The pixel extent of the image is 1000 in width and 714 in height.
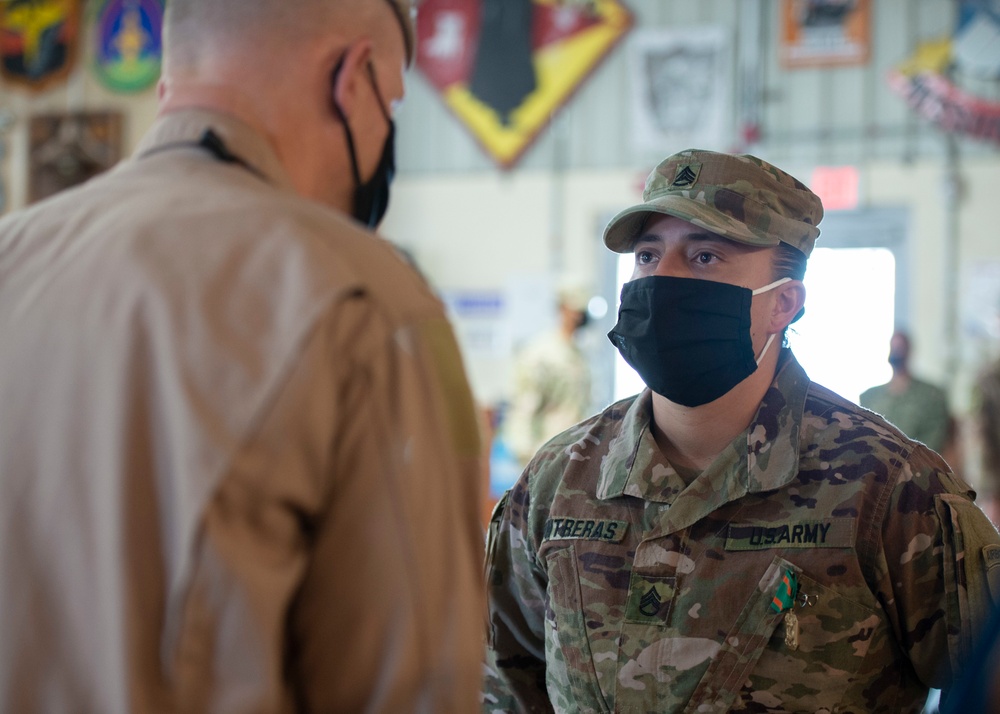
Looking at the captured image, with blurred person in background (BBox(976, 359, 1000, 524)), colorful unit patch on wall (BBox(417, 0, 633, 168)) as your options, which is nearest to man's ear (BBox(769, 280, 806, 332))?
blurred person in background (BBox(976, 359, 1000, 524))

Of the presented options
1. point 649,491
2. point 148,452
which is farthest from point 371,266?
point 649,491

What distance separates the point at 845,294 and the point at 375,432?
831 centimetres

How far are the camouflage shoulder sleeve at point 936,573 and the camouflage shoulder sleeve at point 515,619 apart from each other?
61 centimetres

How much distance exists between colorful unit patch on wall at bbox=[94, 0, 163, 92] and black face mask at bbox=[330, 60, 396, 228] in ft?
33.2

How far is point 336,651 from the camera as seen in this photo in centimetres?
94

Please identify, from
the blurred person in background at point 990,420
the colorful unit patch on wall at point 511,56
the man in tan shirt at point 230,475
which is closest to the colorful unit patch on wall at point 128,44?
the colorful unit patch on wall at point 511,56

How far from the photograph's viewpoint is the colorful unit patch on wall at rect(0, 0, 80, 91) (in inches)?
426

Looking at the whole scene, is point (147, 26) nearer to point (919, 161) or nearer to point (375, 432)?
point (919, 161)

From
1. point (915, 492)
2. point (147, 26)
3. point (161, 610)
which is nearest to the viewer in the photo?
point (161, 610)

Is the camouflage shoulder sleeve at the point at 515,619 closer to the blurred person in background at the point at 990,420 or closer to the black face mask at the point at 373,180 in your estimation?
the black face mask at the point at 373,180

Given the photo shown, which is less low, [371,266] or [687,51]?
[687,51]

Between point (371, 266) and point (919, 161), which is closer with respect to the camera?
point (371, 266)

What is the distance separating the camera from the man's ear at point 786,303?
1985 mm

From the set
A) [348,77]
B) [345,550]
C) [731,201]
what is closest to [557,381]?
[731,201]
